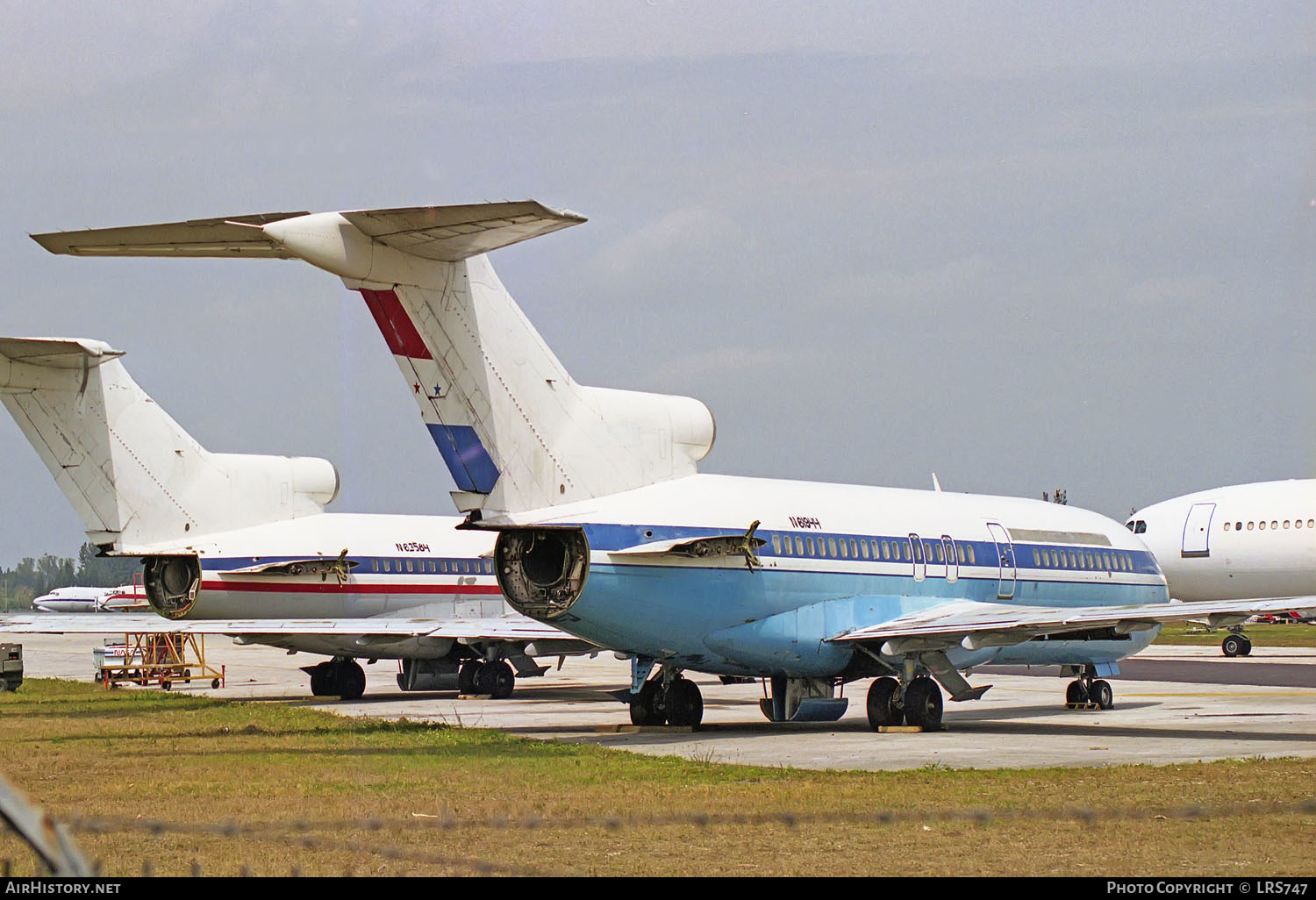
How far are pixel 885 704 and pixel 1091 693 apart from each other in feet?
21.8

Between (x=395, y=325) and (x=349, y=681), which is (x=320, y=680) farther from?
(x=395, y=325)

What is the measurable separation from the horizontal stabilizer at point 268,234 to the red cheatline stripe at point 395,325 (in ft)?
2.40

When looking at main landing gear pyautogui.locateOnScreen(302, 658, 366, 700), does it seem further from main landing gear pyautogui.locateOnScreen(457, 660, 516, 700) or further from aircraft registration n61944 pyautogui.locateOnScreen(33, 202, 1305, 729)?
aircraft registration n61944 pyautogui.locateOnScreen(33, 202, 1305, 729)

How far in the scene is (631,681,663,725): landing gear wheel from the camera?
78.6 feet

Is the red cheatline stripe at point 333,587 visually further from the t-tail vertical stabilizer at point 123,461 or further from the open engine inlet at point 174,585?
the t-tail vertical stabilizer at point 123,461

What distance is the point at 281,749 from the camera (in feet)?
67.8

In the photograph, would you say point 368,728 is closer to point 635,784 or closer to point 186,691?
point 635,784

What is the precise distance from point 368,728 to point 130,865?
13130mm

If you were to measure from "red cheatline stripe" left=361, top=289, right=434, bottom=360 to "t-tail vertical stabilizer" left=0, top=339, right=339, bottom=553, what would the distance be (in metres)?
10.3

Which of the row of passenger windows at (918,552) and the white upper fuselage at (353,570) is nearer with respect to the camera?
the row of passenger windows at (918,552)

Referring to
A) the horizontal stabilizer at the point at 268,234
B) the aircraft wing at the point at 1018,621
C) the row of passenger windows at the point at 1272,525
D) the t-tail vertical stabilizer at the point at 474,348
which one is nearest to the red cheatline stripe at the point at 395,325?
the t-tail vertical stabilizer at the point at 474,348

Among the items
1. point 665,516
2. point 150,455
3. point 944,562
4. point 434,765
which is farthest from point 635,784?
point 150,455

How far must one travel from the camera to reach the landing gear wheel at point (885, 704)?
22.9 metres

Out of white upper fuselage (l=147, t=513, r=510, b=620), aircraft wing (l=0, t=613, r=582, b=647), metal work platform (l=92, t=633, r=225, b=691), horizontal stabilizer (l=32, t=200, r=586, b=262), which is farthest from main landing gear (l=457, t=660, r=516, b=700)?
horizontal stabilizer (l=32, t=200, r=586, b=262)
